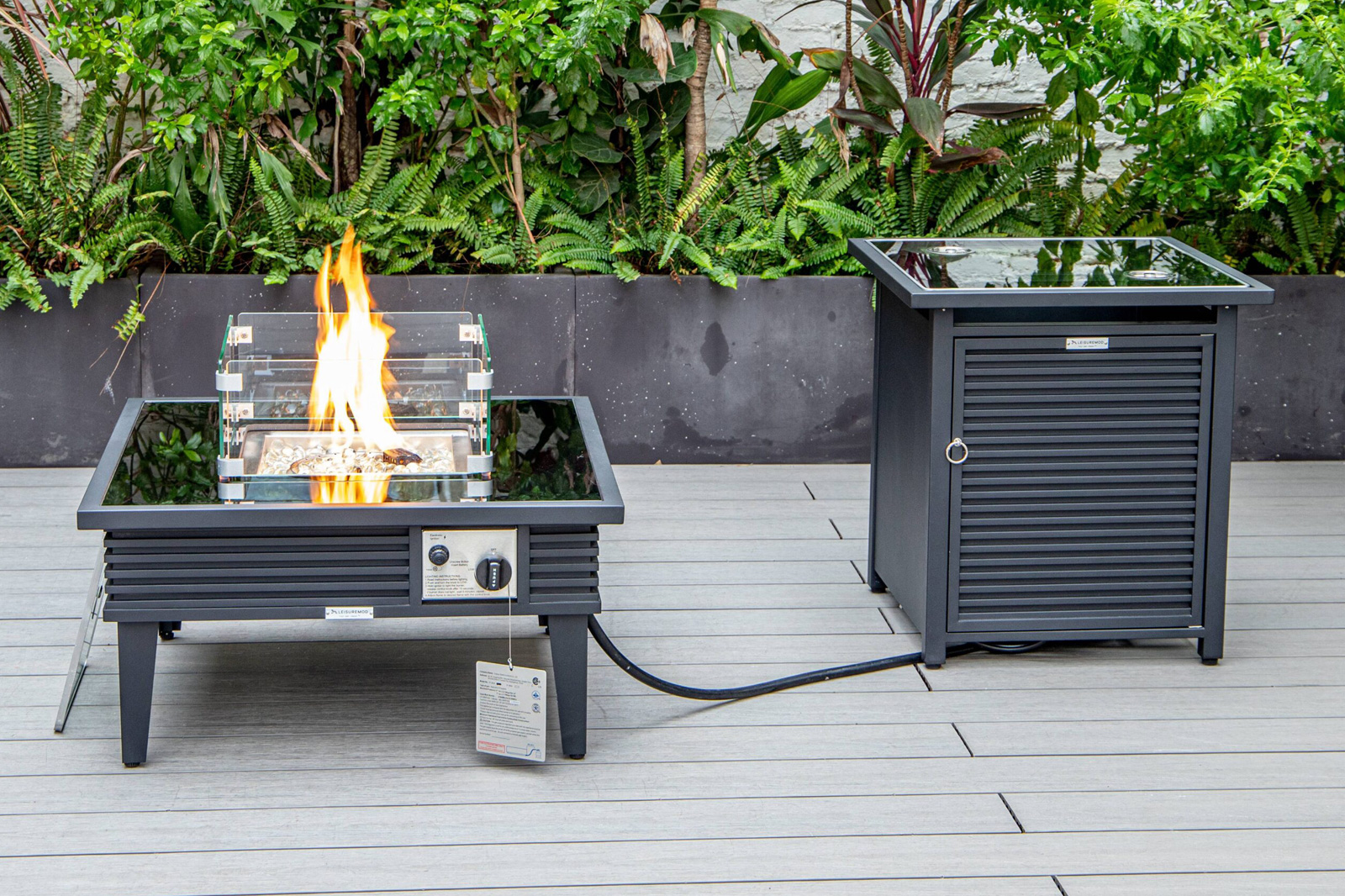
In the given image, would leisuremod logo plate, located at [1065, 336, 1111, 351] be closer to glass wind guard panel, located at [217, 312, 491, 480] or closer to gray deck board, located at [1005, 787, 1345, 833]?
gray deck board, located at [1005, 787, 1345, 833]

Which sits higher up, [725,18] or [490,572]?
[725,18]

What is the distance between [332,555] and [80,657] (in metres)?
0.69

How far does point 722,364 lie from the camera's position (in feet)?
14.7

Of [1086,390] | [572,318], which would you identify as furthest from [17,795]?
[572,318]

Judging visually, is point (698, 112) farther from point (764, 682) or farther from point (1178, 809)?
point (1178, 809)

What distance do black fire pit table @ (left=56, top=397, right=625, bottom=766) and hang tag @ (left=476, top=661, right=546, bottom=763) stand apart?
0.24 ft

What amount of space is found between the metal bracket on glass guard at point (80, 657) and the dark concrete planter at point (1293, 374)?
135 inches

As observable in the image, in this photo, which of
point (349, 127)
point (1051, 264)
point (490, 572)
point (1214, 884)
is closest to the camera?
point (1214, 884)

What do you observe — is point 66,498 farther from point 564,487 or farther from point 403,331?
point 564,487

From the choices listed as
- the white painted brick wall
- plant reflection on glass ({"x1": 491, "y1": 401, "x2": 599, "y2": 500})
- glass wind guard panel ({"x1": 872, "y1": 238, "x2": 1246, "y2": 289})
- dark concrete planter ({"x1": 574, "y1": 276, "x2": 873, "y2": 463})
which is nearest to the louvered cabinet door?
glass wind guard panel ({"x1": 872, "y1": 238, "x2": 1246, "y2": 289})

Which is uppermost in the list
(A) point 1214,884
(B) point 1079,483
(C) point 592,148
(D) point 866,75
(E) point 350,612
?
(D) point 866,75

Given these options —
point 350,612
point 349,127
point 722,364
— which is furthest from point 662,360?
point 350,612

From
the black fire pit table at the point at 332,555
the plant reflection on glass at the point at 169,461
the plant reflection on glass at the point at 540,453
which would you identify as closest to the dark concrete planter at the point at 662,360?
the plant reflection on glass at the point at 540,453

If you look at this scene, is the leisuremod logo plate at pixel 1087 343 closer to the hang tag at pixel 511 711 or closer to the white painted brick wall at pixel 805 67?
the hang tag at pixel 511 711
